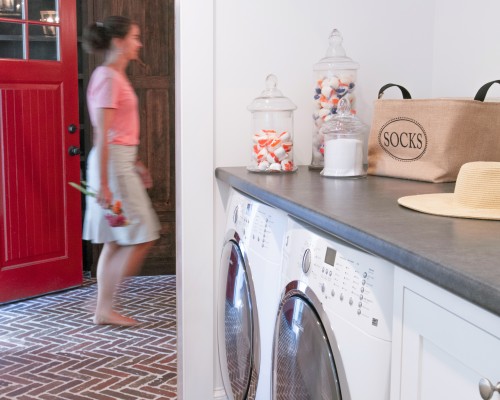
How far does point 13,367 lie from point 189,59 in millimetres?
2009

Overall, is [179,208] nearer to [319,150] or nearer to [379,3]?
[319,150]

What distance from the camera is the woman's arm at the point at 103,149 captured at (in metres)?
3.62

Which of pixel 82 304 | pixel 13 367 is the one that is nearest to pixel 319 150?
pixel 13 367

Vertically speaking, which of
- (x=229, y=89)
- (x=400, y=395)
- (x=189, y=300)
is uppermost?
(x=229, y=89)

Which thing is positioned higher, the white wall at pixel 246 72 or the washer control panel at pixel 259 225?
the white wall at pixel 246 72

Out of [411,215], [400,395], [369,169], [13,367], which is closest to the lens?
[400,395]

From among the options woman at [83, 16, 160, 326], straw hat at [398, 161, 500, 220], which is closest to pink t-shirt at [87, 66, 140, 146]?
woman at [83, 16, 160, 326]

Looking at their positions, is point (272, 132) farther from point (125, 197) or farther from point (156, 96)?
point (156, 96)

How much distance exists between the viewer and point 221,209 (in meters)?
2.56

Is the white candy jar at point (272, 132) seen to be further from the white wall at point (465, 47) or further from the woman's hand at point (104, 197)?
the woman's hand at point (104, 197)

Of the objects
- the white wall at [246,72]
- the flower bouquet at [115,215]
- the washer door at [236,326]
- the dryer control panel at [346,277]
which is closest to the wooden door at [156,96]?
the flower bouquet at [115,215]

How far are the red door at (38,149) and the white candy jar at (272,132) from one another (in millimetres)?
2727

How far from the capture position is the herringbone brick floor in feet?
10.7

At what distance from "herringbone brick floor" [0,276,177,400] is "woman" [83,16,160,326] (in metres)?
0.34
